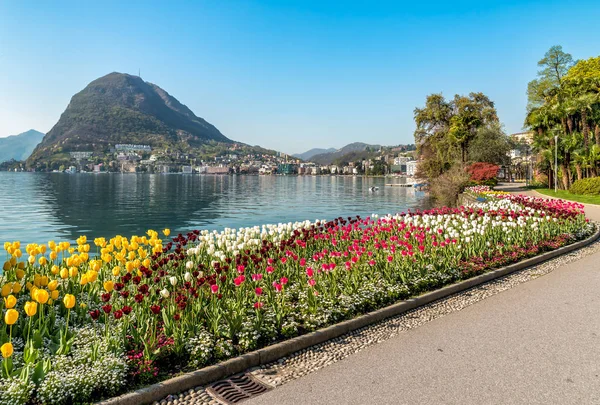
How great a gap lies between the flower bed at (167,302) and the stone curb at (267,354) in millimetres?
165

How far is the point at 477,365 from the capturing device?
17.0 feet

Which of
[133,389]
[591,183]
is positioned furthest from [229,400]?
[591,183]

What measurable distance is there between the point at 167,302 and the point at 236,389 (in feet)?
6.70

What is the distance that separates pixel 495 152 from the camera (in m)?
54.7

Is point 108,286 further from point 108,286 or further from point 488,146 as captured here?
point 488,146

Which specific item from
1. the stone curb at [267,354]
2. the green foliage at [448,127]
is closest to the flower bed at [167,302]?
the stone curb at [267,354]

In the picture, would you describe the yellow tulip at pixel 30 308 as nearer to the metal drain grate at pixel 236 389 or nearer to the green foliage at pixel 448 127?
the metal drain grate at pixel 236 389

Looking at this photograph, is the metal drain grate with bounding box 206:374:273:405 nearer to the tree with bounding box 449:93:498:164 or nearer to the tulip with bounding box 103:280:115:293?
the tulip with bounding box 103:280:115:293

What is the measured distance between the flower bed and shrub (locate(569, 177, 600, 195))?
28053 millimetres

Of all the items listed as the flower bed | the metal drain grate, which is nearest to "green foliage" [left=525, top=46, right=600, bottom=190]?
the flower bed

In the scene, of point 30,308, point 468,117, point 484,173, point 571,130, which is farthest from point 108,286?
point 468,117

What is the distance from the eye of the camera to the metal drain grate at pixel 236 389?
4.45 metres

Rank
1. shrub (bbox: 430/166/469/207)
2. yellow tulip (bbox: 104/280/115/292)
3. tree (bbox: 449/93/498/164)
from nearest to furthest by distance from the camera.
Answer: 1. yellow tulip (bbox: 104/280/115/292)
2. shrub (bbox: 430/166/469/207)
3. tree (bbox: 449/93/498/164)

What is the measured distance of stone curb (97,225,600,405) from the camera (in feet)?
14.2
